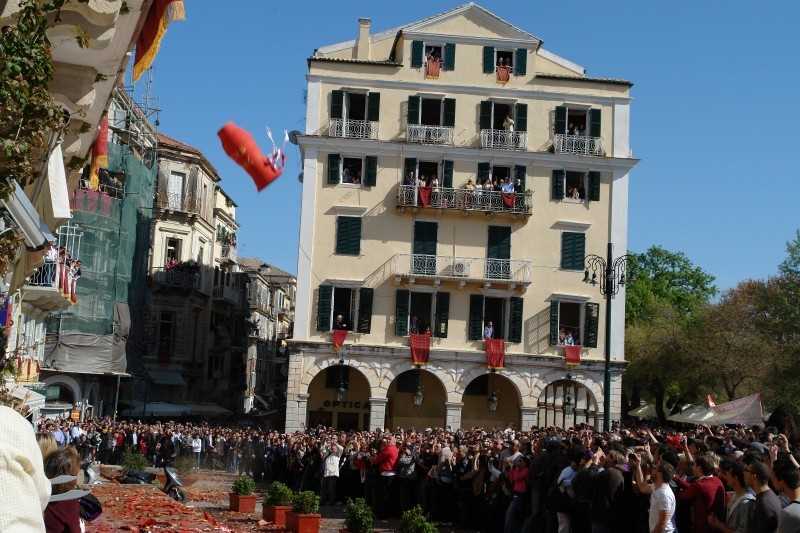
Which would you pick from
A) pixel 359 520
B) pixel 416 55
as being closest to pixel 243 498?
pixel 359 520

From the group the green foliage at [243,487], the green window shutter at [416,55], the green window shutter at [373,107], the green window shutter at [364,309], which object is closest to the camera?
the green foliage at [243,487]

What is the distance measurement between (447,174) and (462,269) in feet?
13.4

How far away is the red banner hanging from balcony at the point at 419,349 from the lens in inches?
1570

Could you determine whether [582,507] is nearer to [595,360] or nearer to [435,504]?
[435,504]

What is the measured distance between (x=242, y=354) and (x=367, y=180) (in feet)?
97.9

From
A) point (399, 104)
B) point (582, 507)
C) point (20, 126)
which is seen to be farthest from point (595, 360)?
point (20, 126)

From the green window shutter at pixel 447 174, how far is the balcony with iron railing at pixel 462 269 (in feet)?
10.1

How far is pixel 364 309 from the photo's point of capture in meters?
40.2

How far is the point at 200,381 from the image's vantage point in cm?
5903

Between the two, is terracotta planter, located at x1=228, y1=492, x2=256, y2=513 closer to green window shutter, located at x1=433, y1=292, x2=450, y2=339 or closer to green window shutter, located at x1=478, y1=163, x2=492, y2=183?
green window shutter, located at x1=433, y1=292, x2=450, y2=339

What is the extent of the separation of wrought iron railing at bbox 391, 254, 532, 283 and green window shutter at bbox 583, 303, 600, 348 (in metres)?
2.90

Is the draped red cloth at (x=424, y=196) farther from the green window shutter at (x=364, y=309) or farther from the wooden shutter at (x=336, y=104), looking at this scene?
the wooden shutter at (x=336, y=104)

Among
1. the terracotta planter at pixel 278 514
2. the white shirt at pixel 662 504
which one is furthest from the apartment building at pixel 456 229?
the white shirt at pixel 662 504

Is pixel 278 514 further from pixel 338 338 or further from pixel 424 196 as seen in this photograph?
pixel 424 196
